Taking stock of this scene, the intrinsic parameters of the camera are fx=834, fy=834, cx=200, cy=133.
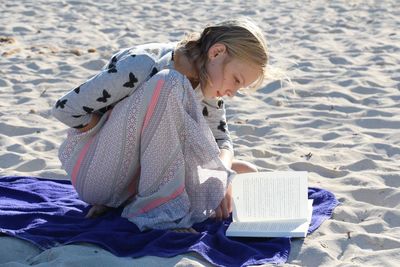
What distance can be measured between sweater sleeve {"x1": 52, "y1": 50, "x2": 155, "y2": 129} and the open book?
22.1 inches

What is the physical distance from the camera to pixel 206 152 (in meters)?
3.22

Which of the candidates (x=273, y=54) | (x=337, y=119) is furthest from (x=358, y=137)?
(x=273, y=54)

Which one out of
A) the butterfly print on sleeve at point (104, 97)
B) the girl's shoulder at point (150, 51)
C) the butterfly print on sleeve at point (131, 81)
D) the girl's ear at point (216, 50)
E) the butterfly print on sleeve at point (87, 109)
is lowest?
the butterfly print on sleeve at point (87, 109)

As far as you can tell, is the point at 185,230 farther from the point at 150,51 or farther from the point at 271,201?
the point at 150,51

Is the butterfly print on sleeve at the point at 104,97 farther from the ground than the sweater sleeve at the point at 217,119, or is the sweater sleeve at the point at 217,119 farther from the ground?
the butterfly print on sleeve at the point at 104,97

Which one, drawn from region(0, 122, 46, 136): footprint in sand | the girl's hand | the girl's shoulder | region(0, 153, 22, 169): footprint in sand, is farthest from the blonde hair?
region(0, 122, 46, 136): footprint in sand

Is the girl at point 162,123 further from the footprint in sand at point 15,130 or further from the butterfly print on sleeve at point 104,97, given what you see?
the footprint in sand at point 15,130

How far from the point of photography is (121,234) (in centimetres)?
315

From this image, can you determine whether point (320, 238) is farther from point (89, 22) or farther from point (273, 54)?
point (89, 22)

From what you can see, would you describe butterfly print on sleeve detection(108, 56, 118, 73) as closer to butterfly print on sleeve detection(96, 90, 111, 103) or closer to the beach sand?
butterfly print on sleeve detection(96, 90, 111, 103)

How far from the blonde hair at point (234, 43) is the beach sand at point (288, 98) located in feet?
2.39

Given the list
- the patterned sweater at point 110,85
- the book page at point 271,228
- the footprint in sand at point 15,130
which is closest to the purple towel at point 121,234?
the book page at point 271,228

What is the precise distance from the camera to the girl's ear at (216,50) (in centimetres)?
320

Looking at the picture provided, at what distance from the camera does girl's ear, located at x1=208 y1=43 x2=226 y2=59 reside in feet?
10.5
